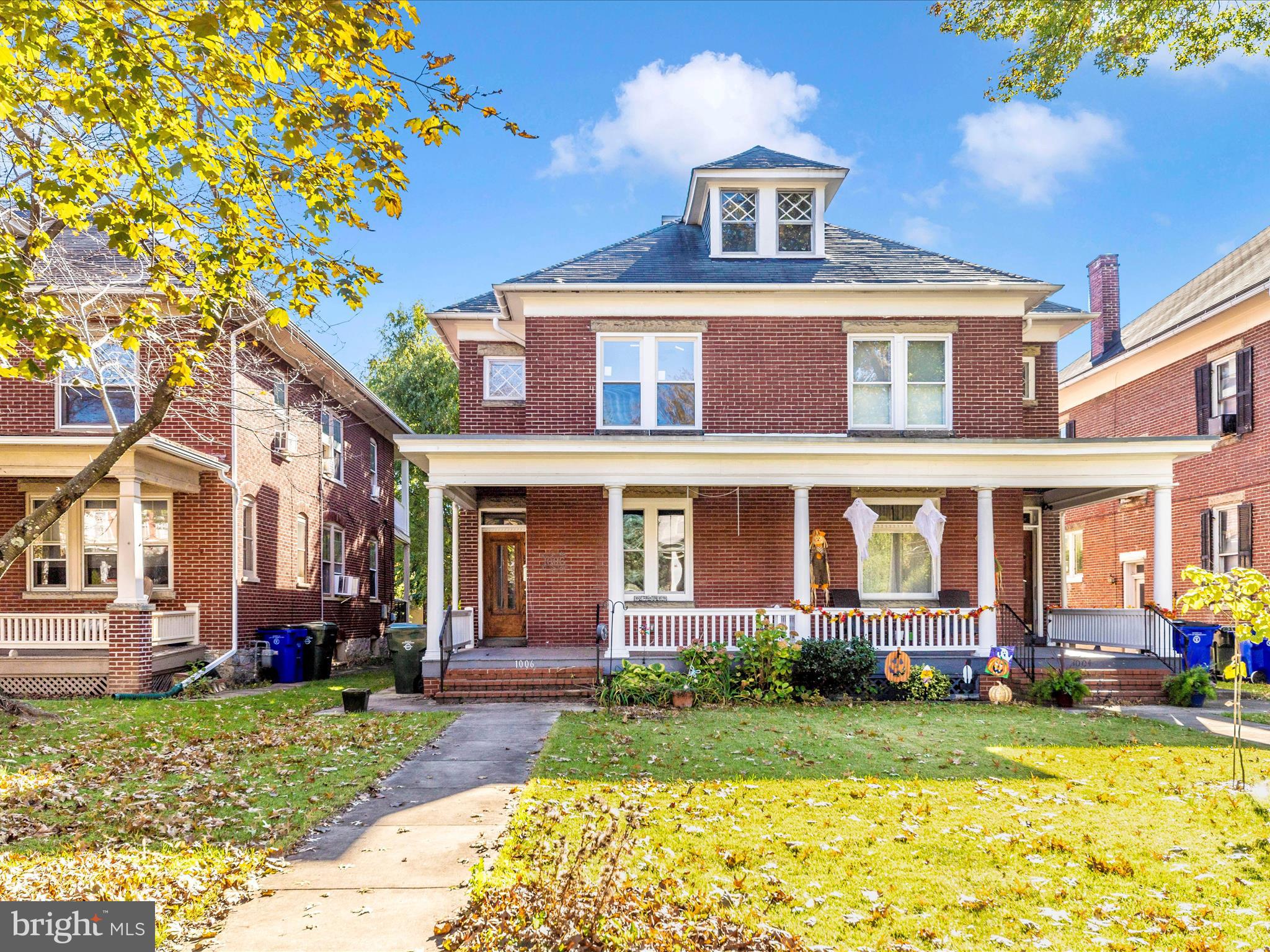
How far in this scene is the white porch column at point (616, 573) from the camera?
1497 centimetres

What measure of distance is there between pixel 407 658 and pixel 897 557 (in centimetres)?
900

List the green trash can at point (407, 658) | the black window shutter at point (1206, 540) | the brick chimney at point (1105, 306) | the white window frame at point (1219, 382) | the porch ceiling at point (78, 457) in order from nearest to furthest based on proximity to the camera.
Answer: the porch ceiling at point (78, 457), the green trash can at point (407, 658), the white window frame at point (1219, 382), the black window shutter at point (1206, 540), the brick chimney at point (1105, 306)

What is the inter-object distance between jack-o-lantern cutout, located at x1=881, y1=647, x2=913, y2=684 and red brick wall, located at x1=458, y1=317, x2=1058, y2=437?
4553 millimetres

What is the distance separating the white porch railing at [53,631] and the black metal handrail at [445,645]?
578 centimetres

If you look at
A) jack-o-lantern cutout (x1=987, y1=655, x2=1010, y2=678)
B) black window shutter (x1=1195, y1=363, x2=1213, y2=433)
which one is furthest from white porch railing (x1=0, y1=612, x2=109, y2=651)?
black window shutter (x1=1195, y1=363, x2=1213, y2=433)

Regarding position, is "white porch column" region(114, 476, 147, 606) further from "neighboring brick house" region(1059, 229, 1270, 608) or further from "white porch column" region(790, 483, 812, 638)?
"neighboring brick house" region(1059, 229, 1270, 608)

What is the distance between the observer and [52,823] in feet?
22.5

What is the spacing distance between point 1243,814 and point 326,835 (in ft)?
22.5

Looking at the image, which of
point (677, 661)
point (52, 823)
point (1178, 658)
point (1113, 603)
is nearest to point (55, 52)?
point (52, 823)

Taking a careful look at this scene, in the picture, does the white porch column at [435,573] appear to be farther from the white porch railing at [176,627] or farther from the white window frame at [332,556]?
the white window frame at [332,556]

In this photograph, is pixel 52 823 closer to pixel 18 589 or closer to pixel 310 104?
pixel 310 104

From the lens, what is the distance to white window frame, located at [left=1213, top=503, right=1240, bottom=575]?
2019 cm

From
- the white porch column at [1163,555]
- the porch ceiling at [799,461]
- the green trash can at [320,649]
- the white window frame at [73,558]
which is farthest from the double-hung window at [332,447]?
the white porch column at [1163,555]

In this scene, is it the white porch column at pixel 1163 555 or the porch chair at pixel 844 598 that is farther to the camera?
the porch chair at pixel 844 598
